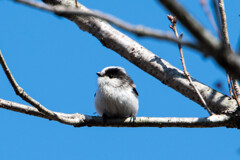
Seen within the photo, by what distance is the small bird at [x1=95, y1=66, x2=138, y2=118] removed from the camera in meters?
4.93

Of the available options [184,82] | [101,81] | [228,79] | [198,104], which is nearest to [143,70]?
[184,82]

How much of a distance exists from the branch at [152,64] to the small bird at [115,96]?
4.07ft

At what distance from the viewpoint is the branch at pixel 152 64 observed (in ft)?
11.3

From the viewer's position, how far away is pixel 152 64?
3.70 meters

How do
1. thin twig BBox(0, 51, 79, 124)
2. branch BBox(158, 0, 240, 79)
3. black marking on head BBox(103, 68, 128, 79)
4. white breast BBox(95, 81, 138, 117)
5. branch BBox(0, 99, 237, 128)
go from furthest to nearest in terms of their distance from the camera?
black marking on head BBox(103, 68, 128, 79), white breast BBox(95, 81, 138, 117), branch BBox(0, 99, 237, 128), thin twig BBox(0, 51, 79, 124), branch BBox(158, 0, 240, 79)

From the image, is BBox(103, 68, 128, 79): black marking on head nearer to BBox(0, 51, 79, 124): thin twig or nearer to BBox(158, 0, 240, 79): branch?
BBox(0, 51, 79, 124): thin twig

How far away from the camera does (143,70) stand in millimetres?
3781

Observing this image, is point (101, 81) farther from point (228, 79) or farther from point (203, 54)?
point (203, 54)

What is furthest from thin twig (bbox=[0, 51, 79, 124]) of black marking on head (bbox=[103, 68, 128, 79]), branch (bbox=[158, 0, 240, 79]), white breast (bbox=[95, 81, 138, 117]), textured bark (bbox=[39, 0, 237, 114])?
black marking on head (bbox=[103, 68, 128, 79])

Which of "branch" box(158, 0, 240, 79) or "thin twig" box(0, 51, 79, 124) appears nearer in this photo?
"branch" box(158, 0, 240, 79)

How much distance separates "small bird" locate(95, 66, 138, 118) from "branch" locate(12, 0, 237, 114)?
124 centimetres

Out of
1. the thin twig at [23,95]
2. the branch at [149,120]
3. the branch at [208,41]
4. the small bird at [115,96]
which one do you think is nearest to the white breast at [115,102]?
the small bird at [115,96]

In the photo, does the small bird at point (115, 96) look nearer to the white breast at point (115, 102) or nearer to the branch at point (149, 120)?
the white breast at point (115, 102)

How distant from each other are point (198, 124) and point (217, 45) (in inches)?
94.2
